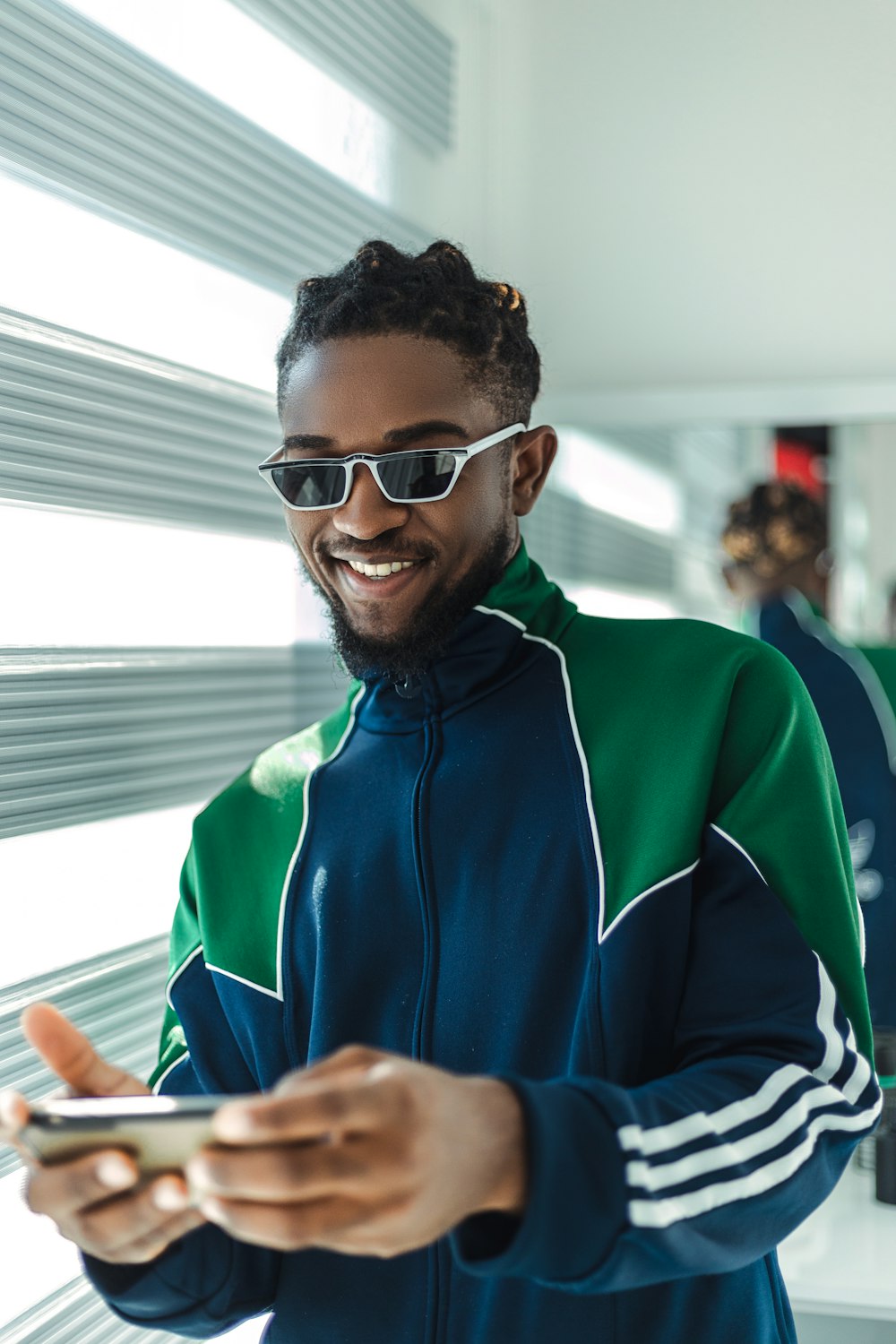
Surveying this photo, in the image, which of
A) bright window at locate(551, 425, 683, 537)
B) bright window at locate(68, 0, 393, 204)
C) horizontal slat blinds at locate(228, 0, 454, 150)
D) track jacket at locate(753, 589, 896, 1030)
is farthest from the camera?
bright window at locate(551, 425, 683, 537)

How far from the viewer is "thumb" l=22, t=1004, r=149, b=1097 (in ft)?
3.22

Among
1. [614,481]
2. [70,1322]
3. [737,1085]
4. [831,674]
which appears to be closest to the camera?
[737,1085]

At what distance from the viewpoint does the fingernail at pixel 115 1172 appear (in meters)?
0.76

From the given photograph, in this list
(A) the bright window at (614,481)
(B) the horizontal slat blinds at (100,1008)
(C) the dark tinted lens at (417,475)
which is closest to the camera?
(C) the dark tinted lens at (417,475)

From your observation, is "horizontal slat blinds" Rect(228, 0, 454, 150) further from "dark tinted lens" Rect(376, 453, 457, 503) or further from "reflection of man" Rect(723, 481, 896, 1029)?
"dark tinted lens" Rect(376, 453, 457, 503)

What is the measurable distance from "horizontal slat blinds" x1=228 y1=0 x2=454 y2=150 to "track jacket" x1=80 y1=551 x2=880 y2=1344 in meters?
1.20

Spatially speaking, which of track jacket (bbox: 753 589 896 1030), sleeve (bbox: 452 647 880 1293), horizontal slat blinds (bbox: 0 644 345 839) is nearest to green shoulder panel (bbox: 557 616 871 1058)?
sleeve (bbox: 452 647 880 1293)

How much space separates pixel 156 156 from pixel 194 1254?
128cm

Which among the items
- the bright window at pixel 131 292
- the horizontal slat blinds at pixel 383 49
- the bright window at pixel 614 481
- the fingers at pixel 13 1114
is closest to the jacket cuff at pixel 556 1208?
the fingers at pixel 13 1114

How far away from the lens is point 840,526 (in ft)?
8.39

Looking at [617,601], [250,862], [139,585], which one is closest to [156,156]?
[139,585]

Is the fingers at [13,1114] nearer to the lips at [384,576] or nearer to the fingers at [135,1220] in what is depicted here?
the fingers at [135,1220]

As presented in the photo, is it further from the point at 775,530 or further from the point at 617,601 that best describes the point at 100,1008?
the point at 617,601

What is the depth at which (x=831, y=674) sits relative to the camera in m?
2.42
